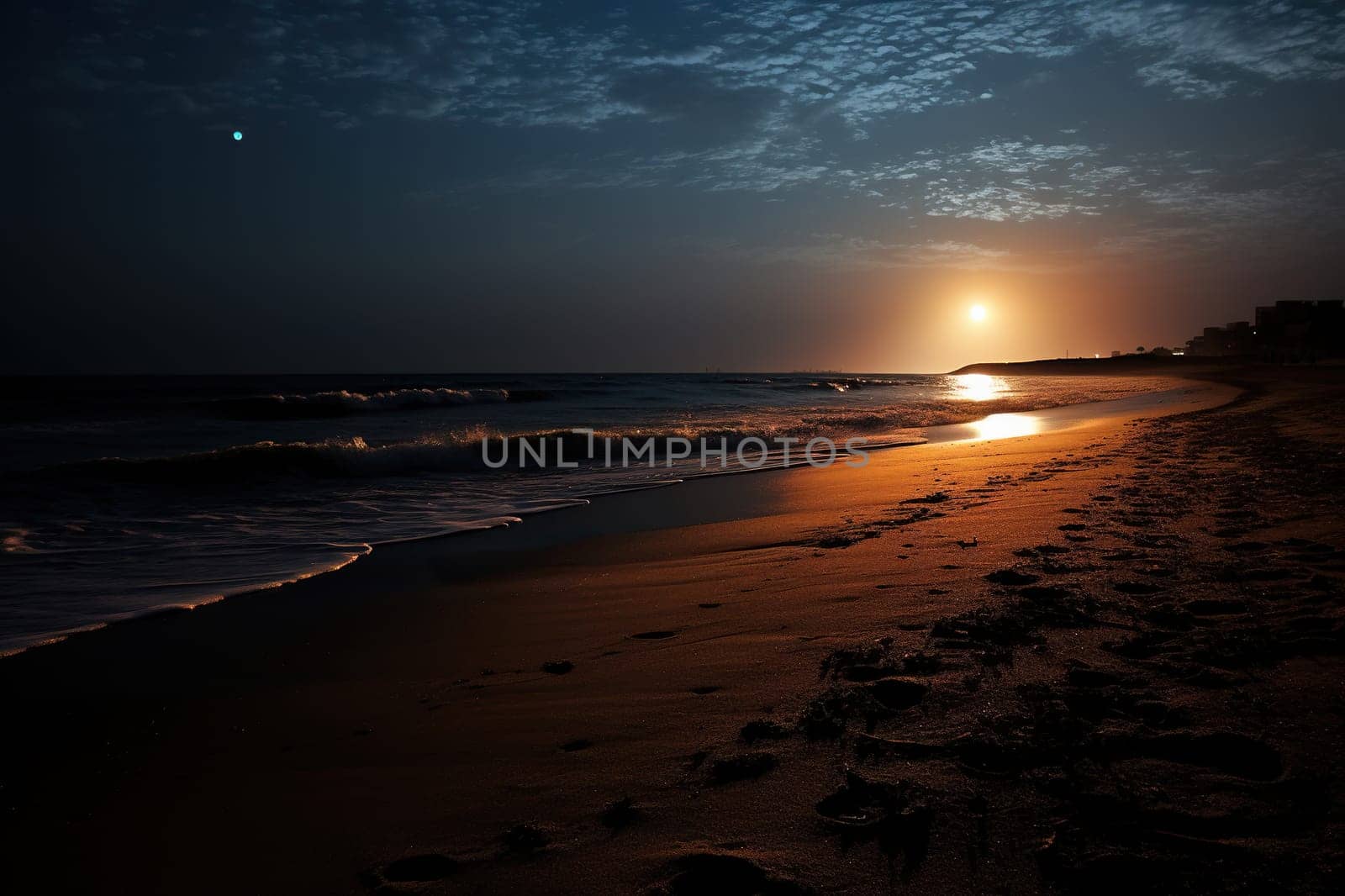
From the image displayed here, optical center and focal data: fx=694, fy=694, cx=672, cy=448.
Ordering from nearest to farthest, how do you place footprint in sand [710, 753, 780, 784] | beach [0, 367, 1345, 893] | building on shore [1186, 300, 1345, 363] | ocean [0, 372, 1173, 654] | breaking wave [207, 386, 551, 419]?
beach [0, 367, 1345, 893] < footprint in sand [710, 753, 780, 784] < ocean [0, 372, 1173, 654] < breaking wave [207, 386, 551, 419] < building on shore [1186, 300, 1345, 363]

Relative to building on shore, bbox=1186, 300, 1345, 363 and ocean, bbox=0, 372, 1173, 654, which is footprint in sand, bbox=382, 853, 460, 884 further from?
building on shore, bbox=1186, 300, 1345, 363

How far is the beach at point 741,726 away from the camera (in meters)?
1.54

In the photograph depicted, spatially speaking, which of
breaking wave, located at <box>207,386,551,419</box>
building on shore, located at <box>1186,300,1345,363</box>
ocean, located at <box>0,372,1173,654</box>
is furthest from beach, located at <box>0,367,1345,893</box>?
building on shore, located at <box>1186,300,1345,363</box>

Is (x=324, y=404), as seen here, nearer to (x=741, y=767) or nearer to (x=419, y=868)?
(x=419, y=868)

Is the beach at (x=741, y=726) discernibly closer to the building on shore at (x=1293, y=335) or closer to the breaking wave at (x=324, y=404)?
the breaking wave at (x=324, y=404)

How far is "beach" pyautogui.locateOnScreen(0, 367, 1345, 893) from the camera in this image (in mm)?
1541

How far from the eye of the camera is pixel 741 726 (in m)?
2.20

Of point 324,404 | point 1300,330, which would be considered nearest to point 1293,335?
point 1300,330

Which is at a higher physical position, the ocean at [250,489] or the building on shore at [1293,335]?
the building on shore at [1293,335]

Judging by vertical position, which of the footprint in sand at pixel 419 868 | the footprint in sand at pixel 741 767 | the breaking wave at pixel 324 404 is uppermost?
the breaking wave at pixel 324 404

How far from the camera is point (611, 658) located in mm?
3088

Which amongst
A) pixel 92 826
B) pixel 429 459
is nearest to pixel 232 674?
pixel 92 826

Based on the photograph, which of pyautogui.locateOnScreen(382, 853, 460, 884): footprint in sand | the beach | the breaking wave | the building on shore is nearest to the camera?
the beach

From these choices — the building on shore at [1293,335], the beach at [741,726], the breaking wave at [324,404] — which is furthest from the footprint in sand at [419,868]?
the building on shore at [1293,335]
